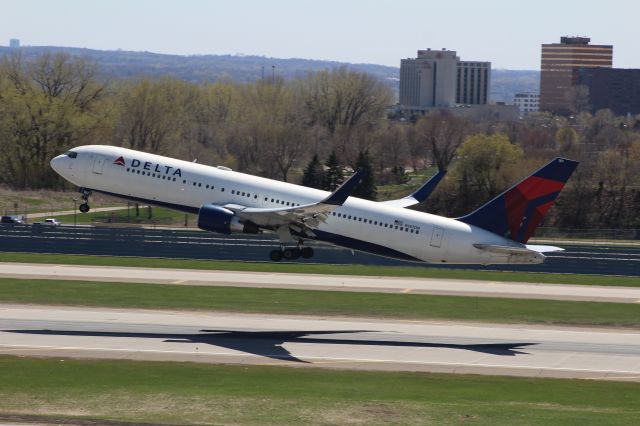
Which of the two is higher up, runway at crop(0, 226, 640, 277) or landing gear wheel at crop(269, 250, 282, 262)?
landing gear wheel at crop(269, 250, 282, 262)

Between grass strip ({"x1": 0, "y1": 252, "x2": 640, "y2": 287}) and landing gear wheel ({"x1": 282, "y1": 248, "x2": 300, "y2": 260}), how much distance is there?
22.0 meters

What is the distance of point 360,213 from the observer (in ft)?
233

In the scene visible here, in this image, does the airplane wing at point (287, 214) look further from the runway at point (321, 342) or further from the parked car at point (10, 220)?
the parked car at point (10, 220)

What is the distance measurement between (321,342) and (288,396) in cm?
1390

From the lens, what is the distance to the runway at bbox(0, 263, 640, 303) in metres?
84.3

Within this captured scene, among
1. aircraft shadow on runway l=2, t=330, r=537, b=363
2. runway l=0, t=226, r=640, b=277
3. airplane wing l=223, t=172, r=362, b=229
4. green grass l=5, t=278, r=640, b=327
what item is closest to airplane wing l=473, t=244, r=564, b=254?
green grass l=5, t=278, r=640, b=327

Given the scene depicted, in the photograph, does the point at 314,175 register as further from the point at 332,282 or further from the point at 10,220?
the point at 332,282

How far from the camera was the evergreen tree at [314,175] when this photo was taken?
158 metres

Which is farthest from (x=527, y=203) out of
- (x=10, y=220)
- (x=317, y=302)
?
(x=10, y=220)

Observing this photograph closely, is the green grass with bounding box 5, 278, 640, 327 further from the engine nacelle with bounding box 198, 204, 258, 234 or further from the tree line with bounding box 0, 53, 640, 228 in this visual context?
the tree line with bounding box 0, 53, 640, 228

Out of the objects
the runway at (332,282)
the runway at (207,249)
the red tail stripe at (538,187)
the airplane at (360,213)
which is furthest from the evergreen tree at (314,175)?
the red tail stripe at (538,187)

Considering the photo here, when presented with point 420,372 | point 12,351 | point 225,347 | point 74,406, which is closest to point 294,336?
point 225,347

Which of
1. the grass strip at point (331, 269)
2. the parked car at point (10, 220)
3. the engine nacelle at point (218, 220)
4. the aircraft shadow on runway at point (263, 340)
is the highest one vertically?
the engine nacelle at point (218, 220)

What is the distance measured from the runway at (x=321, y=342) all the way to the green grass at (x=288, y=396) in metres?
2.40
